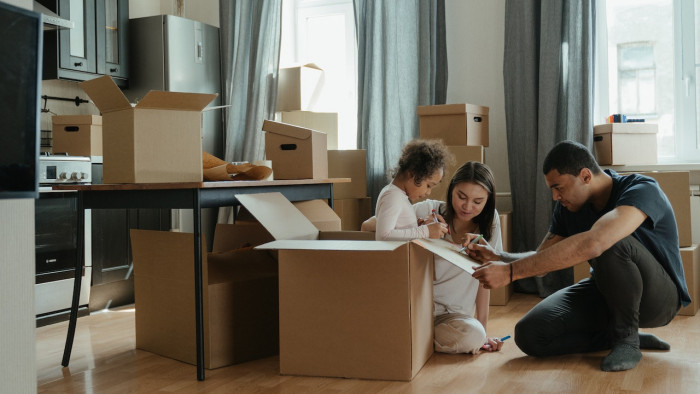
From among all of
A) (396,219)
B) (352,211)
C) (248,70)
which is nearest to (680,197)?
(396,219)

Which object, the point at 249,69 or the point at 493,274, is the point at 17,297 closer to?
the point at 493,274

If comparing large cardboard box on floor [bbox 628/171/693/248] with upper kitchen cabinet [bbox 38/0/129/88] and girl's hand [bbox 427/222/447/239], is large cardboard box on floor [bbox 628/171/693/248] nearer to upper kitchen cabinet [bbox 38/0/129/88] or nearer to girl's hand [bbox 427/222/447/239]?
girl's hand [bbox 427/222/447/239]

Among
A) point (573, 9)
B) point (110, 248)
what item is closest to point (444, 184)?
point (573, 9)

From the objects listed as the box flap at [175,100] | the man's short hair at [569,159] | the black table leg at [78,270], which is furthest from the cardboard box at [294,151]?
the man's short hair at [569,159]

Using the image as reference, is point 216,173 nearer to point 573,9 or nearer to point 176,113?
point 176,113

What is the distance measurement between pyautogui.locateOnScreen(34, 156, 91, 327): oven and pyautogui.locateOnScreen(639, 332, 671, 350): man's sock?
254cm

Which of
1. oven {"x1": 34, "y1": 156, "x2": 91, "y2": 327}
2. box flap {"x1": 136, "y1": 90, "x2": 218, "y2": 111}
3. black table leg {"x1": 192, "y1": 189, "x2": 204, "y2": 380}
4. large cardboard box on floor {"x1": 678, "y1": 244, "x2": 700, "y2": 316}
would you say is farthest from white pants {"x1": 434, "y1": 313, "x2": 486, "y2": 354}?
oven {"x1": 34, "y1": 156, "x2": 91, "y2": 327}

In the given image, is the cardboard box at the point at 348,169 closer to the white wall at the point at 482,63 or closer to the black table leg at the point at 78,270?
the white wall at the point at 482,63

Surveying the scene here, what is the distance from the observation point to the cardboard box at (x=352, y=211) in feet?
12.8

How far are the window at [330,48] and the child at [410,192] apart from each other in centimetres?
194

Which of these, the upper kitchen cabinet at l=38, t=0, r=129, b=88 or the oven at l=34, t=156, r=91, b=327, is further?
the upper kitchen cabinet at l=38, t=0, r=129, b=88

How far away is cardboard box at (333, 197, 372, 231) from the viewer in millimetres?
3916

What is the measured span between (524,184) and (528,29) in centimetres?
87

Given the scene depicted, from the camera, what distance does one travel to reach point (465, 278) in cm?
259
